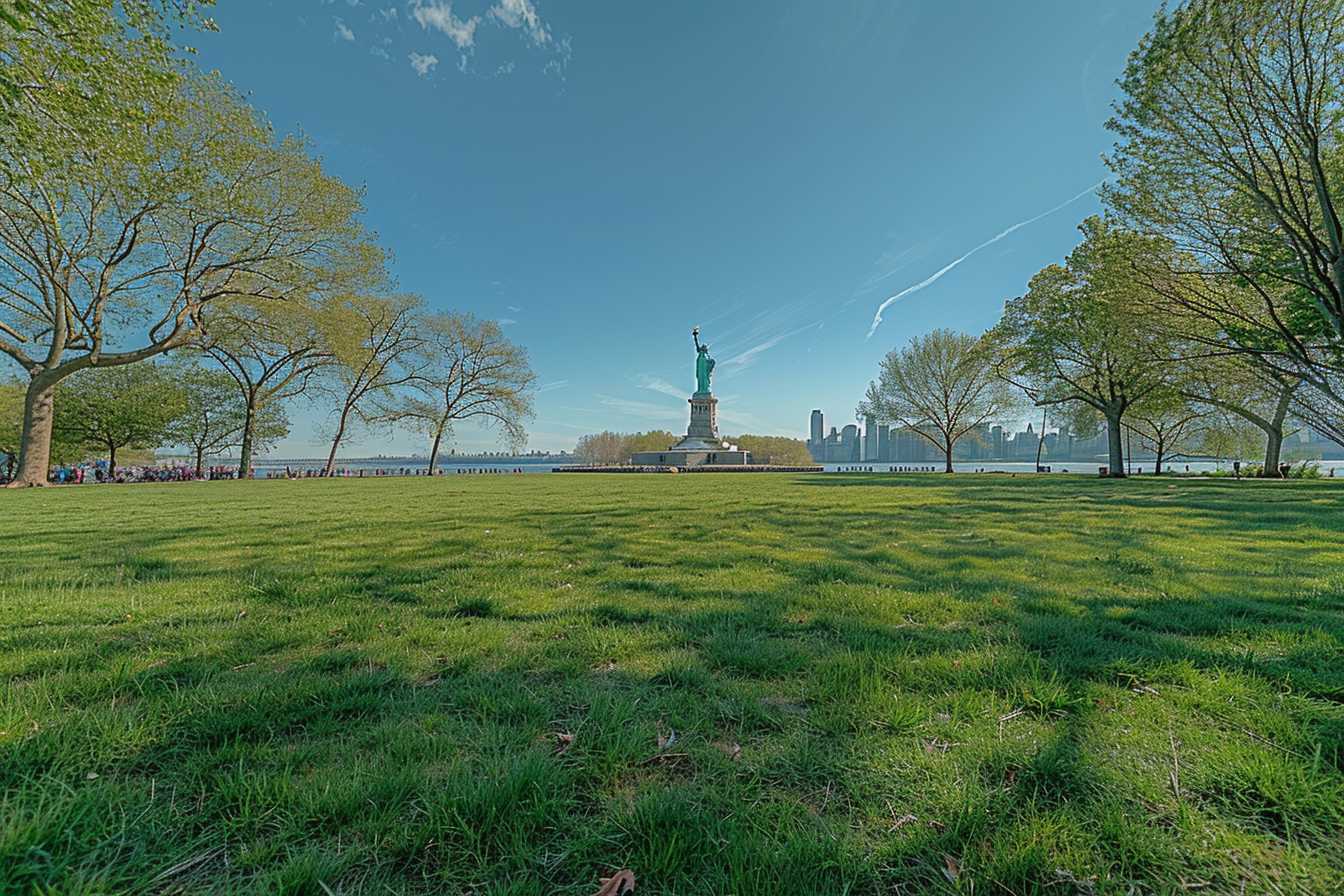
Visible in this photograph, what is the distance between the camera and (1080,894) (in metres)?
1.34

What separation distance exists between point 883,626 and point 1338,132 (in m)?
19.2

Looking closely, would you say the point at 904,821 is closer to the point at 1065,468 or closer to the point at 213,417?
the point at 213,417

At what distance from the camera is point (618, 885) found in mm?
1365

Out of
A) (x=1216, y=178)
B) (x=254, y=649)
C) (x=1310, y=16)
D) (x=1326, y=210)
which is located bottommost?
(x=254, y=649)

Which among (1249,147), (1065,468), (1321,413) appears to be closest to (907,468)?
(1065,468)

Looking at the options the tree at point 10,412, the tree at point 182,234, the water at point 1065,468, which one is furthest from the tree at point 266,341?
the water at point 1065,468

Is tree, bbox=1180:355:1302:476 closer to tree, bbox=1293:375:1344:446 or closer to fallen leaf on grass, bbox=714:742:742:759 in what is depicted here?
tree, bbox=1293:375:1344:446

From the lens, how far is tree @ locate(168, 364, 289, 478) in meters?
32.9

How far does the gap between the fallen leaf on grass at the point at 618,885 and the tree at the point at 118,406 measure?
1615 inches

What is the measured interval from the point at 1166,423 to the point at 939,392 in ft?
59.0

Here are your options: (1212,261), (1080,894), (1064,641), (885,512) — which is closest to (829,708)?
(1080,894)

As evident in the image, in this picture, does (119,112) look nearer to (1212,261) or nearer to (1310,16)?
(1310,16)

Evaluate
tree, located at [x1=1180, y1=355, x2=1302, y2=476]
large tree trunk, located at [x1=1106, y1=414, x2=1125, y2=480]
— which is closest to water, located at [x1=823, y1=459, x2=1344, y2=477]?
large tree trunk, located at [x1=1106, y1=414, x2=1125, y2=480]

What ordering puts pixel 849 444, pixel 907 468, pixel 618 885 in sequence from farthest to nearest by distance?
1. pixel 849 444
2. pixel 907 468
3. pixel 618 885
